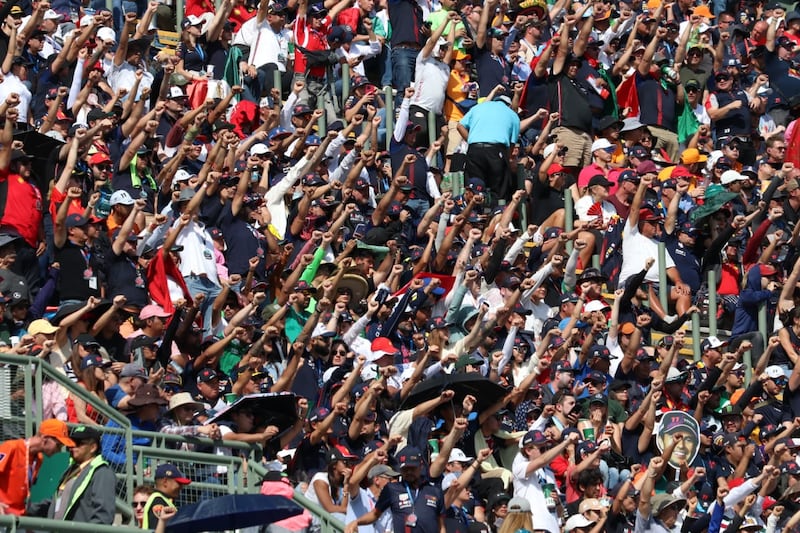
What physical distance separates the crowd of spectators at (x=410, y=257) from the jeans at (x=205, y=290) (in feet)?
0.16

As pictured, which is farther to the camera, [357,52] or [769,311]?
[357,52]

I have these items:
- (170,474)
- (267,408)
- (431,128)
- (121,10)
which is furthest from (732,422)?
(121,10)

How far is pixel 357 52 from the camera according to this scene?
24516 mm

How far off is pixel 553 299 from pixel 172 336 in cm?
470

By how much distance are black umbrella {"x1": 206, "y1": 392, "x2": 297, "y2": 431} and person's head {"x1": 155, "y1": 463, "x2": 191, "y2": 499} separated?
1422 mm

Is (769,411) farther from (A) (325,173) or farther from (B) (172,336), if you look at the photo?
(B) (172,336)

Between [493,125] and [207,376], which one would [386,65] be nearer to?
[493,125]

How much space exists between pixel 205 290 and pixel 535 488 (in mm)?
3411

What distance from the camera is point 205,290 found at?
19.6 m

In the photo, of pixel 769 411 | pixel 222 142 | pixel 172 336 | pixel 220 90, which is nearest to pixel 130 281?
pixel 172 336

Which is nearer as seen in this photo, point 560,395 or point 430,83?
point 560,395

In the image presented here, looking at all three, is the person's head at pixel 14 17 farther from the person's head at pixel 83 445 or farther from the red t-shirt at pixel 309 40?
the person's head at pixel 83 445

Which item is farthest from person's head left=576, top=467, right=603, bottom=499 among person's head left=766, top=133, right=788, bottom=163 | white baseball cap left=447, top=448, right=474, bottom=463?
person's head left=766, top=133, right=788, bottom=163

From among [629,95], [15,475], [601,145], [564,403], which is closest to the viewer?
[15,475]
